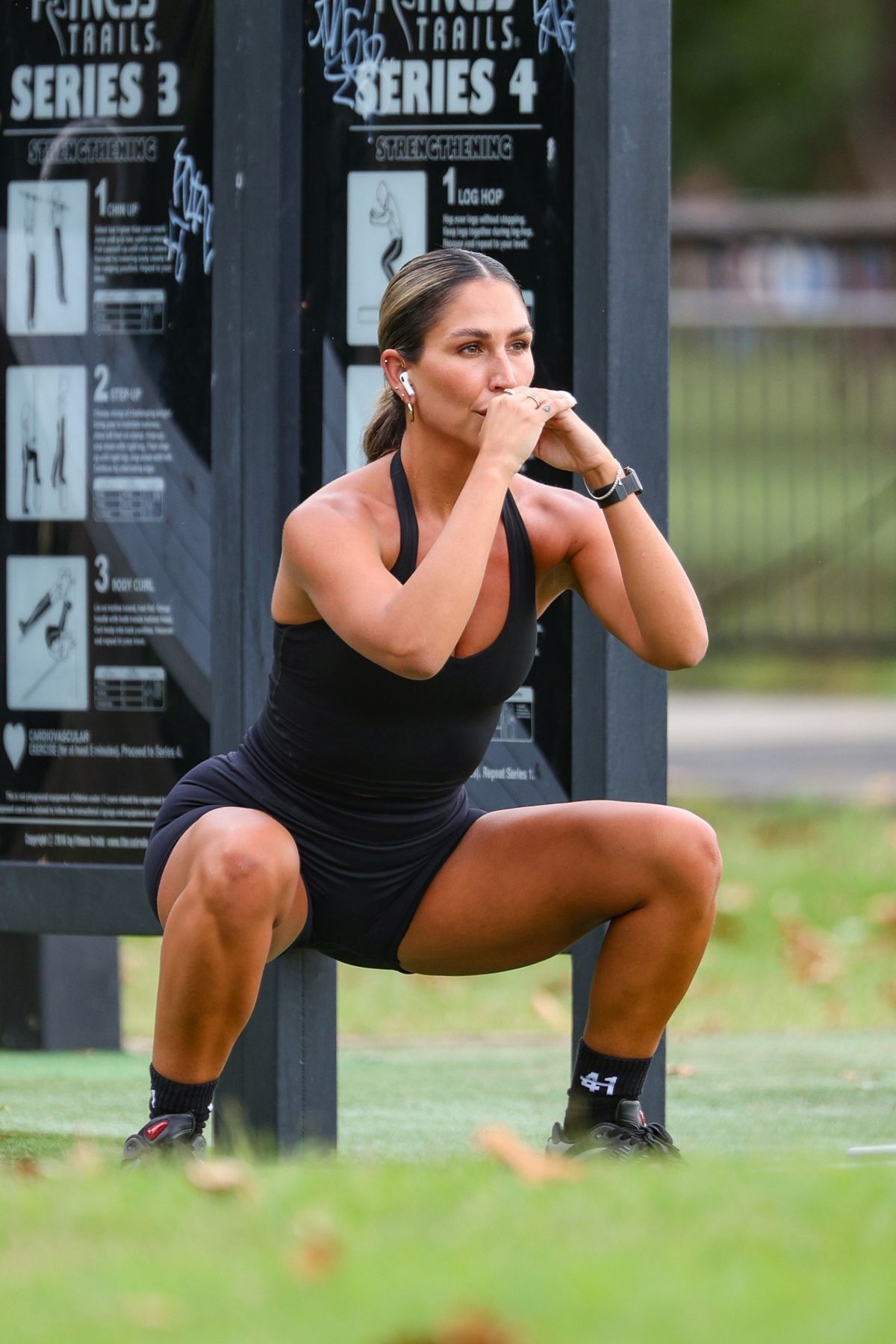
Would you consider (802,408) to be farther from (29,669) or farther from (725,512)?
(29,669)

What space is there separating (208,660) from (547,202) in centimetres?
103

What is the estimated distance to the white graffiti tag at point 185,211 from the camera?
3742 millimetres

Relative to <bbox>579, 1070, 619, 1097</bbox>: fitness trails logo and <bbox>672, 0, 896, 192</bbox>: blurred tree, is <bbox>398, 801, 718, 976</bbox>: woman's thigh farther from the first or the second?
<bbox>672, 0, 896, 192</bbox>: blurred tree

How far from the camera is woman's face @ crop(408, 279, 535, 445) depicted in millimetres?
3092

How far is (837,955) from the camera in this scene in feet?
21.1

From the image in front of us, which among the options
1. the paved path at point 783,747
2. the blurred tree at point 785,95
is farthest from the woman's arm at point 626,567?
the blurred tree at point 785,95

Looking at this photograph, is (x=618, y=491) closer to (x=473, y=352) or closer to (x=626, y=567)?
(x=626, y=567)

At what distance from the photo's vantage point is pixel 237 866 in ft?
9.51

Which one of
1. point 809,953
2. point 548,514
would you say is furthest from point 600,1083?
point 809,953

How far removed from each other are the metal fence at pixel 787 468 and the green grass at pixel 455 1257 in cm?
907

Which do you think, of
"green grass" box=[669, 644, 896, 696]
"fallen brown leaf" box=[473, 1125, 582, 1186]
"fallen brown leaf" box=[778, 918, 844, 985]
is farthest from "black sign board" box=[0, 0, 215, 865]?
"green grass" box=[669, 644, 896, 696]

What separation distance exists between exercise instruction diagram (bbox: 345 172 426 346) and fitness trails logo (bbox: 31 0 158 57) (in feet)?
1.57

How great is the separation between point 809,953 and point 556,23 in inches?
138

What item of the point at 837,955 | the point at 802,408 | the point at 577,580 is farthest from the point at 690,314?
the point at 577,580
